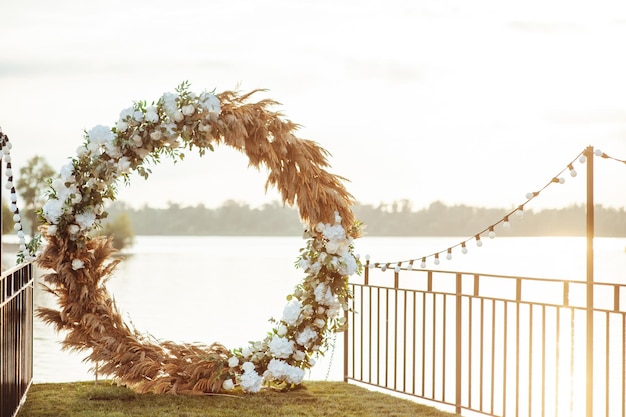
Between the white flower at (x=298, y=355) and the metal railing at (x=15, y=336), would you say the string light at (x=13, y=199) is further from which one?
the white flower at (x=298, y=355)

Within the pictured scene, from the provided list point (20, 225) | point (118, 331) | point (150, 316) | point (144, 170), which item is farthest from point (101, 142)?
point (150, 316)

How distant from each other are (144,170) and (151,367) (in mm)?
1630

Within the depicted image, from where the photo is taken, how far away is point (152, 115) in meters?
7.32

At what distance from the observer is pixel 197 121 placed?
287 inches

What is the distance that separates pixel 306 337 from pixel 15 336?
236cm

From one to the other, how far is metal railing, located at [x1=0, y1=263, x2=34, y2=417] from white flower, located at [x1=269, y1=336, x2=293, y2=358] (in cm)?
199

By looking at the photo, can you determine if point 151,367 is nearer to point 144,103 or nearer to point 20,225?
point 20,225

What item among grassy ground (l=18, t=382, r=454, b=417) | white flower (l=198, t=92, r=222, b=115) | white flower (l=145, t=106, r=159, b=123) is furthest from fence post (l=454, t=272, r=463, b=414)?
white flower (l=145, t=106, r=159, b=123)

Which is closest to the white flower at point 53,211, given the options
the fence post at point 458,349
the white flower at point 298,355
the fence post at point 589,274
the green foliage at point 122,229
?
the white flower at point 298,355

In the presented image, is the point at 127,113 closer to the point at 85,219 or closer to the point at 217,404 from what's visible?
the point at 85,219

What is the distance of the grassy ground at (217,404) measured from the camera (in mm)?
6699

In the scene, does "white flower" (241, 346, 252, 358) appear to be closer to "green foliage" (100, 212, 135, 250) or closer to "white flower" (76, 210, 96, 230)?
"white flower" (76, 210, 96, 230)

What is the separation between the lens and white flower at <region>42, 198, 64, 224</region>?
7.31 meters

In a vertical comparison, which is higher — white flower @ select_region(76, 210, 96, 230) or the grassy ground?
white flower @ select_region(76, 210, 96, 230)
